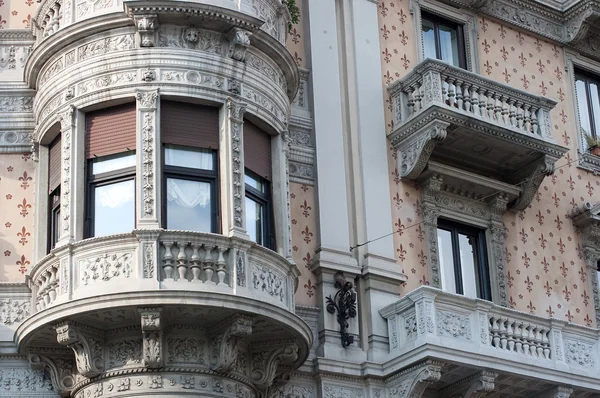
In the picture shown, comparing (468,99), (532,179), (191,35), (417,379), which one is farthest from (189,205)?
(532,179)

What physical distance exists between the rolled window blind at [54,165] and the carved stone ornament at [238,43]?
10.3ft

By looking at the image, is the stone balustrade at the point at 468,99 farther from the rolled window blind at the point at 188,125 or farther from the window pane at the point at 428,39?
the rolled window blind at the point at 188,125

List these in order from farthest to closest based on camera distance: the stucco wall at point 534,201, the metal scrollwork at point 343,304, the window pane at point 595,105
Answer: the window pane at point 595,105 < the stucco wall at point 534,201 < the metal scrollwork at point 343,304

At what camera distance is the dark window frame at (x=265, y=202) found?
2127 cm

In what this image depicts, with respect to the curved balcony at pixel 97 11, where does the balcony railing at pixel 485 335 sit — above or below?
below

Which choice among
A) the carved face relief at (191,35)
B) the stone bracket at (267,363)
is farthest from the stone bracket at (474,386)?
the carved face relief at (191,35)

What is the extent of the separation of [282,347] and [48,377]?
359 centimetres

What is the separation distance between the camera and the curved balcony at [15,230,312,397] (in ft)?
62.4

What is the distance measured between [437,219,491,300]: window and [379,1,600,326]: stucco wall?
507 millimetres

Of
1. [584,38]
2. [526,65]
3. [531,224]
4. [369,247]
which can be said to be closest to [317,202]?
[369,247]

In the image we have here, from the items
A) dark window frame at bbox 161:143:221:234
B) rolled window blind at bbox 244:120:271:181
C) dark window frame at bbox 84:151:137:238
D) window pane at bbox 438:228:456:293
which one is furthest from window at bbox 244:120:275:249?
window pane at bbox 438:228:456:293

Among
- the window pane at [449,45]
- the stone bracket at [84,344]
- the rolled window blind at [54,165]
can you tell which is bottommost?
the stone bracket at [84,344]

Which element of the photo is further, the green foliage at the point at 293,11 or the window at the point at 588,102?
the window at the point at 588,102

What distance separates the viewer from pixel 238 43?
21.4m
